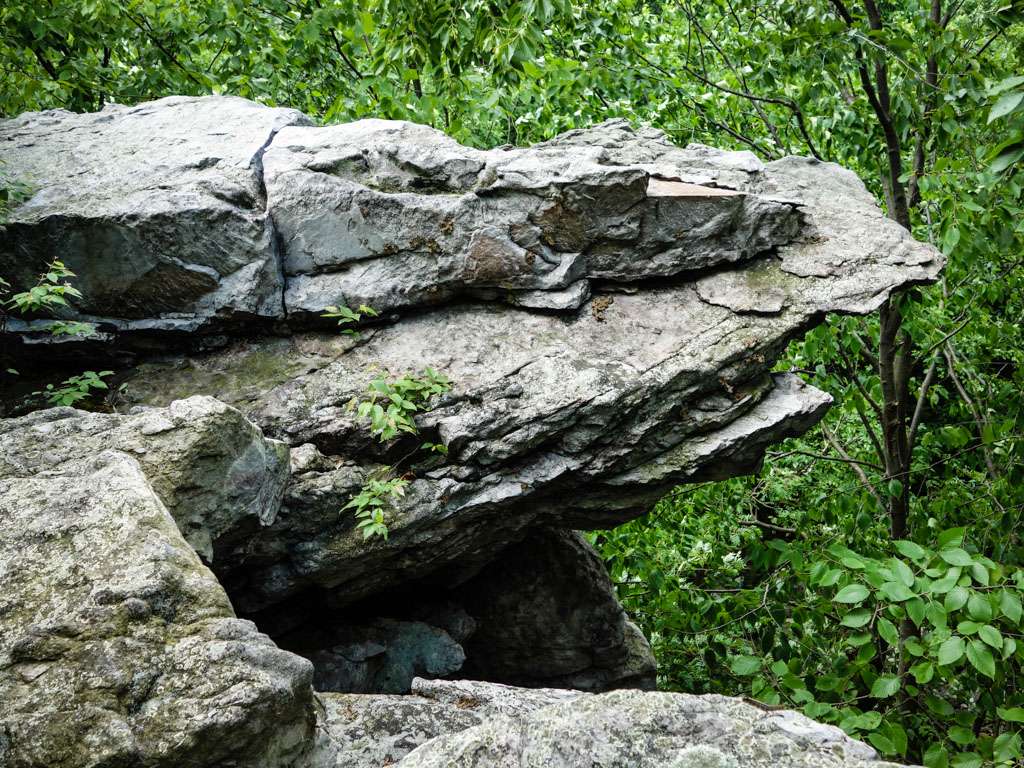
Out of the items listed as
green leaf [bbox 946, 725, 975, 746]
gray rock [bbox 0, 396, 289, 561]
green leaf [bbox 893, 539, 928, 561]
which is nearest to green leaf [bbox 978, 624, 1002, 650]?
green leaf [bbox 893, 539, 928, 561]

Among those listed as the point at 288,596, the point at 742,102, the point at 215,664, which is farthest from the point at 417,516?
the point at 742,102

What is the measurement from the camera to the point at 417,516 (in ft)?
16.0

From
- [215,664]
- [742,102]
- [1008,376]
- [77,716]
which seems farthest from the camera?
[1008,376]

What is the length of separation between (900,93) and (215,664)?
6.12m

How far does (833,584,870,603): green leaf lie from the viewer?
389cm

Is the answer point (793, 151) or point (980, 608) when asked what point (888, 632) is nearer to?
point (980, 608)

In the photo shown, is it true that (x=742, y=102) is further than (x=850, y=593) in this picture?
Yes

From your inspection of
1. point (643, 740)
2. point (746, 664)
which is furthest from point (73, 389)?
point (746, 664)

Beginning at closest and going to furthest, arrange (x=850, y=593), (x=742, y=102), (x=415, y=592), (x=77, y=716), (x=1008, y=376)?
(x=77, y=716) → (x=850, y=593) → (x=415, y=592) → (x=742, y=102) → (x=1008, y=376)

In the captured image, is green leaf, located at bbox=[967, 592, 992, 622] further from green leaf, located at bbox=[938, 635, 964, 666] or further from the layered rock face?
the layered rock face

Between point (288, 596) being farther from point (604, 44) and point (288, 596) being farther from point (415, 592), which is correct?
point (604, 44)

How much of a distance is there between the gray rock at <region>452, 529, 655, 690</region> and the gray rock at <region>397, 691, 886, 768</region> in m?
3.92

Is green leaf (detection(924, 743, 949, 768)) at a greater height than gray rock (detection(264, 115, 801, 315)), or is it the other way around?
gray rock (detection(264, 115, 801, 315))

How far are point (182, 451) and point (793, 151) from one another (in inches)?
319
